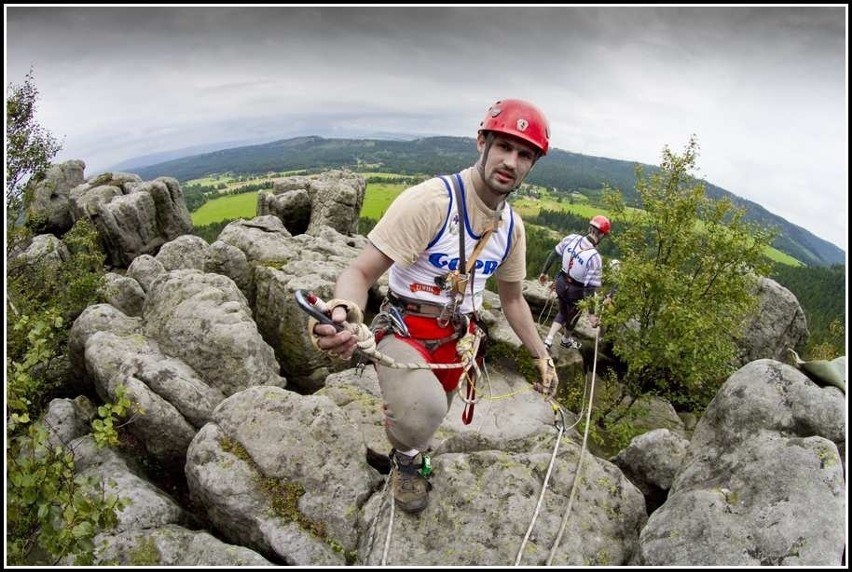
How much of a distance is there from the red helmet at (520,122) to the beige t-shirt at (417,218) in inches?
24.8

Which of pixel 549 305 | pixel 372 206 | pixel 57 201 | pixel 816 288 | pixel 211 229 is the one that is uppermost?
pixel 549 305

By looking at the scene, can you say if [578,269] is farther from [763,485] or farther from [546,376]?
[763,485]

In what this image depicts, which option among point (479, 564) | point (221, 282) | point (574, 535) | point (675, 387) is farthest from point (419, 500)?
point (675, 387)

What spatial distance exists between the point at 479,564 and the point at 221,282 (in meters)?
9.67

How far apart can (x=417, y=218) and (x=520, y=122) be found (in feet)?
4.99

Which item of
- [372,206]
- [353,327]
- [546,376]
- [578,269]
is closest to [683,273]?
[578,269]

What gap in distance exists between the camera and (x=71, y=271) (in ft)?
53.5

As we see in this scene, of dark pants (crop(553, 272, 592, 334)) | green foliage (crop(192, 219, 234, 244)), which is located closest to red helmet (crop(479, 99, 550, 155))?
dark pants (crop(553, 272, 592, 334))

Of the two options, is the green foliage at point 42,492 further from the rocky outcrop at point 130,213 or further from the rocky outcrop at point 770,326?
the rocky outcrop at point 130,213

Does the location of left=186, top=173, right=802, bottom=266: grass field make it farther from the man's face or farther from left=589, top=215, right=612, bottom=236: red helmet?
the man's face

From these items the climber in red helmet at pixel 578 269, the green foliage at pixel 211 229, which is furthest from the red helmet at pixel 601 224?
the green foliage at pixel 211 229

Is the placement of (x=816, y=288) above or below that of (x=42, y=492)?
below

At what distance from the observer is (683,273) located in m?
11.8

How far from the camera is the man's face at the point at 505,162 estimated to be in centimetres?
514
